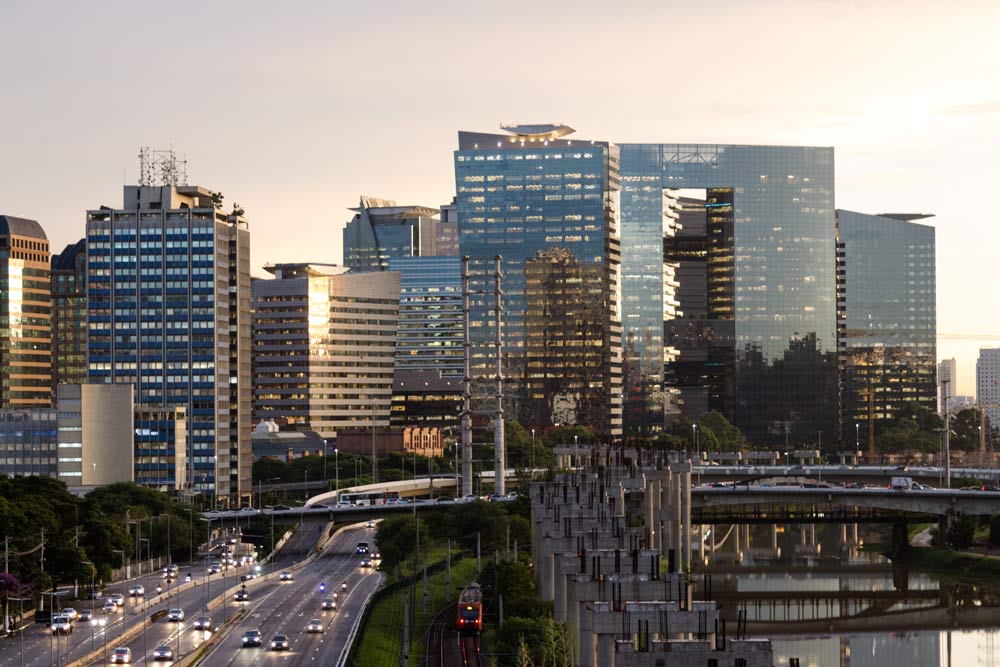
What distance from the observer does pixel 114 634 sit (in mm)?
134500

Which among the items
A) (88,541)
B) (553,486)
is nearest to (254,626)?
(88,541)

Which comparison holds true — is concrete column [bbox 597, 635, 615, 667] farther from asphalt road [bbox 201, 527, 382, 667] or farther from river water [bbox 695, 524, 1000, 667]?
river water [bbox 695, 524, 1000, 667]

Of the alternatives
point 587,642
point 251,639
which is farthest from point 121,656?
point 587,642

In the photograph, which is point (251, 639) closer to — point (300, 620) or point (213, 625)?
point (213, 625)

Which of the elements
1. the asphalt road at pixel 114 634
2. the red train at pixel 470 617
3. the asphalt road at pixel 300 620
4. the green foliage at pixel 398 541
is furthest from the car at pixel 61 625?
the green foliage at pixel 398 541

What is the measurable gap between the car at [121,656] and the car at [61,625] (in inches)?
676

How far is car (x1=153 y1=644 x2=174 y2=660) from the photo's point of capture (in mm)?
119438

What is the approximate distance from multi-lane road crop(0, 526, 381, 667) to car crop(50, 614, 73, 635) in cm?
82

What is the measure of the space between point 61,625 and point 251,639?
20.7 meters

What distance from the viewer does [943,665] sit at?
142m

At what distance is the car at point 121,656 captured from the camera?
11819 centimetres

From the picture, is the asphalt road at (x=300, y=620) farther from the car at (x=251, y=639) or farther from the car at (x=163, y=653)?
the car at (x=163, y=653)

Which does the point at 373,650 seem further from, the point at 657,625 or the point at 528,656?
the point at 657,625

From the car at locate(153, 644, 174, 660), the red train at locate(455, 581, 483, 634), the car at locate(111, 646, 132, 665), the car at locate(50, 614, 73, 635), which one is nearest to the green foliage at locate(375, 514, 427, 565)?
Result: the red train at locate(455, 581, 483, 634)
